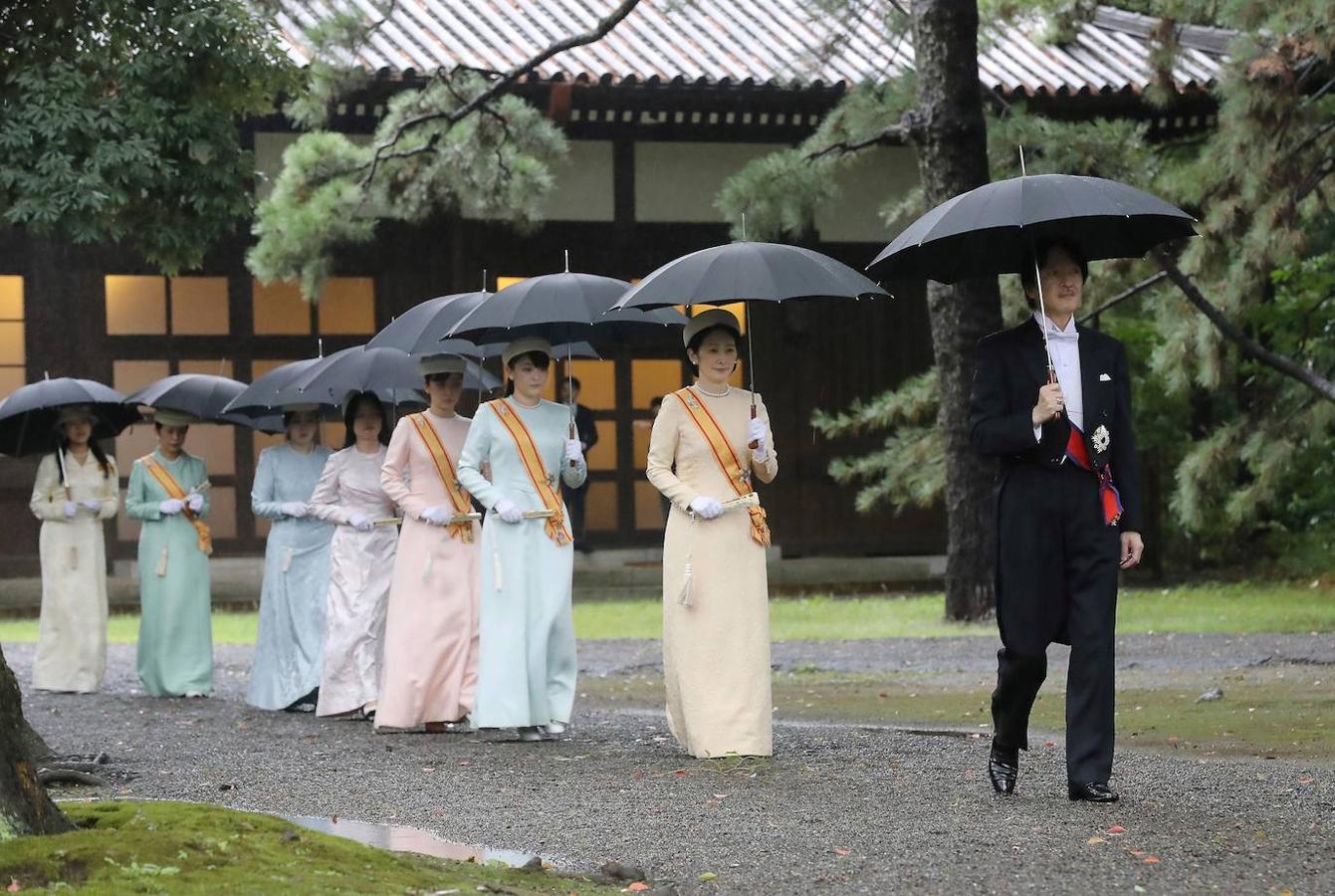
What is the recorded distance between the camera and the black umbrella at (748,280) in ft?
24.7

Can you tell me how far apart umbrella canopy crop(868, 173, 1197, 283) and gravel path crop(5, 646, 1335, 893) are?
6.13 ft

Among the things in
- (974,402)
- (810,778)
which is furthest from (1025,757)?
(974,402)

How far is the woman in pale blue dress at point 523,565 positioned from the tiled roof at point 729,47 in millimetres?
8101

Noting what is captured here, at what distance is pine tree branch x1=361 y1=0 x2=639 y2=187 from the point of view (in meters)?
13.2

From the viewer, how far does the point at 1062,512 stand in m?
6.42

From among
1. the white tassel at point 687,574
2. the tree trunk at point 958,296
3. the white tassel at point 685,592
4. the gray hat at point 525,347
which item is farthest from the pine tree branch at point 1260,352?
the white tassel at point 685,592

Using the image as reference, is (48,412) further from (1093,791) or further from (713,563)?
(1093,791)

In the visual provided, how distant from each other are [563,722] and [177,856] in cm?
432

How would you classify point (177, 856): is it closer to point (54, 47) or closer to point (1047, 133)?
point (54, 47)

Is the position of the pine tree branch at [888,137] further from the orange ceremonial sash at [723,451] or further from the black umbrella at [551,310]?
the orange ceremonial sash at [723,451]

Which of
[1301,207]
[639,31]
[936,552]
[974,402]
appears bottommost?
[936,552]

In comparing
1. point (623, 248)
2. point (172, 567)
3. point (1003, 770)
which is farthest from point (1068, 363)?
point (623, 248)

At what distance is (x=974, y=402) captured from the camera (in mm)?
6637

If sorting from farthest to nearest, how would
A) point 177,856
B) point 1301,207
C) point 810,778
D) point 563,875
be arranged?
point 1301,207 < point 810,778 < point 563,875 < point 177,856
